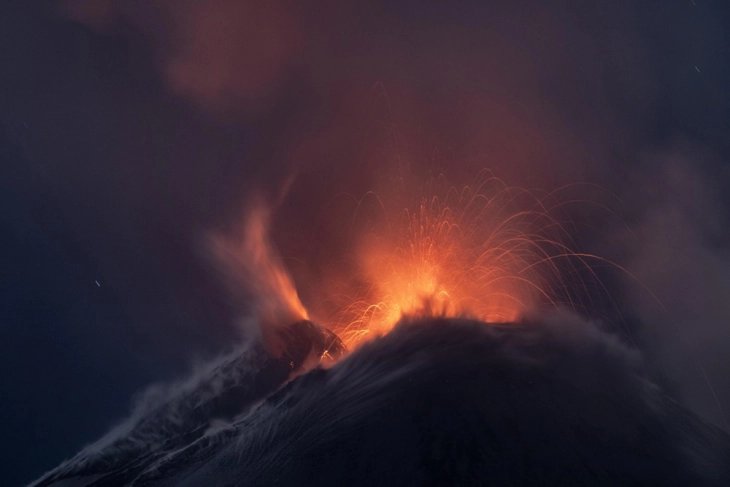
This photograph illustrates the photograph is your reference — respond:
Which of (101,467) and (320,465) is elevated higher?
(101,467)

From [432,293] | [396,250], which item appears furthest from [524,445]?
[396,250]

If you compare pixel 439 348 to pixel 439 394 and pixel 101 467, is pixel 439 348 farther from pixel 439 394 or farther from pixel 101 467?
pixel 101 467

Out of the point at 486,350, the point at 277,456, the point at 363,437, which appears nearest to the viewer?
the point at 363,437

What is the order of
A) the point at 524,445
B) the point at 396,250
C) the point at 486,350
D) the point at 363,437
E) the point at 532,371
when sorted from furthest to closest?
the point at 396,250, the point at 486,350, the point at 532,371, the point at 363,437, the point at 524,445

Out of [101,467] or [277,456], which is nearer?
[277,456]

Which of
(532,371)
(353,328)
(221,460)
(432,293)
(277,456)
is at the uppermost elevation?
(353,328)

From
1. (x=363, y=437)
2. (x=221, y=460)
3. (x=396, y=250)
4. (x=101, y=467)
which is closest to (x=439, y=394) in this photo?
(x=363, y=437)

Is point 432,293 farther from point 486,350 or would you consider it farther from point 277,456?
point 277,456
